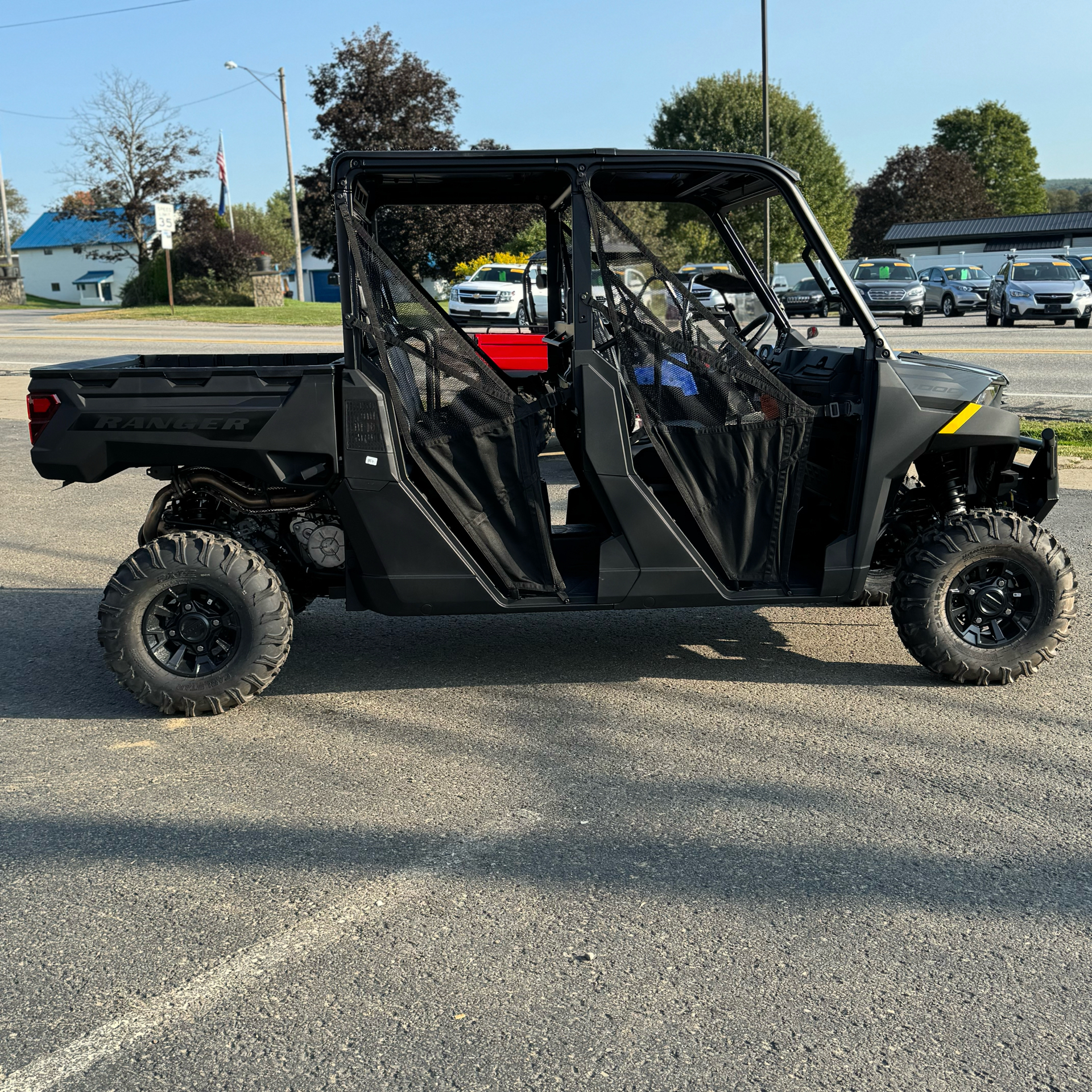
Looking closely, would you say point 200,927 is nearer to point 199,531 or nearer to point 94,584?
point 199,531

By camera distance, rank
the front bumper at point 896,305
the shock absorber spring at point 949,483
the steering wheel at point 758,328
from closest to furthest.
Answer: the shock absorber spring at point 949,483
the steering wheel at point 758,328
the front bumper at point 896,305

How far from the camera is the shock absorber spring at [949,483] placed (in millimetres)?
5047

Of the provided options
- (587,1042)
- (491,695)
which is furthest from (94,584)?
(587,1042)

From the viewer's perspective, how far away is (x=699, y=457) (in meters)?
4.63

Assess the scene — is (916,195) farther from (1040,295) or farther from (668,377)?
(668,377)

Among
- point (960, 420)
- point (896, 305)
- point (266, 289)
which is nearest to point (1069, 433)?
point (960, 420)

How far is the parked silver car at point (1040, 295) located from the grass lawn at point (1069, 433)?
16.9 meters

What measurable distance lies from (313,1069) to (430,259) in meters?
5.23

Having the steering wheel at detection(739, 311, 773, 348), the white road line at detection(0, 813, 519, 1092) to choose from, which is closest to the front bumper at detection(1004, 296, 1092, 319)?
the steering wheel at detection(739, 311, 773, 348)

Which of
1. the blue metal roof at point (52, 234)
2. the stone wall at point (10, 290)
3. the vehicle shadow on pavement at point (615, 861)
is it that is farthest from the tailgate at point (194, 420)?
the blue metal roof at point (52, 234)

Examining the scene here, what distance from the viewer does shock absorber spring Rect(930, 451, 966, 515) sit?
5047mm

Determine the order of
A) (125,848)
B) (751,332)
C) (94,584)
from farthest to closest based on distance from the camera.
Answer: (94,584) → (751,332) → (125,848)

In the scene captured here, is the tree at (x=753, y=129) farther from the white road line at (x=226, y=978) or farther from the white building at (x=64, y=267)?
the white road line at (x=226, y=978)

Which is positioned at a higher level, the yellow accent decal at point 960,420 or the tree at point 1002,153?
the tree at point 1002,153
